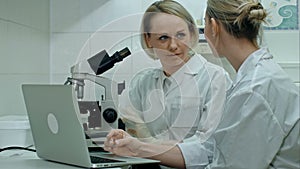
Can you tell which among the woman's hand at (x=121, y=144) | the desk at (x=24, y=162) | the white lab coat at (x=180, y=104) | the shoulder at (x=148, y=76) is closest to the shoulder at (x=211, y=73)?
the white lab coat at (x=180, y=104)

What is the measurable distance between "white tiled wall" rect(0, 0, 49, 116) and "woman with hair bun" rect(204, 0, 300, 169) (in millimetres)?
819

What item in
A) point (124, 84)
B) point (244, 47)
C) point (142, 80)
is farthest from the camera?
point (124, 84)

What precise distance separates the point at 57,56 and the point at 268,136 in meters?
1.33

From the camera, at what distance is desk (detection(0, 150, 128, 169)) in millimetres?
1115

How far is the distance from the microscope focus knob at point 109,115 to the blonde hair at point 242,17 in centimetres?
46

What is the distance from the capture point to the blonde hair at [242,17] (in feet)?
4.21

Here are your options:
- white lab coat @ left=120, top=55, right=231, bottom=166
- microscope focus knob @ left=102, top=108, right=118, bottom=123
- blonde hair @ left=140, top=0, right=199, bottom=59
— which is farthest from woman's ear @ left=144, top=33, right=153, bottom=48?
microscope focus knob @ left=102, top=108, right=118, bottom=123

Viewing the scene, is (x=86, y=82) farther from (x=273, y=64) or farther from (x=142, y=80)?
(x=273, y=64)

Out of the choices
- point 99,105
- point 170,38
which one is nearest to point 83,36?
point 170,38

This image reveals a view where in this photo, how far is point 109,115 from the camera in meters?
1.43

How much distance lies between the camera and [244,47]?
1310 millimetres

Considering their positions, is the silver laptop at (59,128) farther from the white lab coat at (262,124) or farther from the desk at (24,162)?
the white lab coat at (262,124)

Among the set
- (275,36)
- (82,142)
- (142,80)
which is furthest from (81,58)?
(82,142)

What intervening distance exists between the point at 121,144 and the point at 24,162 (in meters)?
0.29
